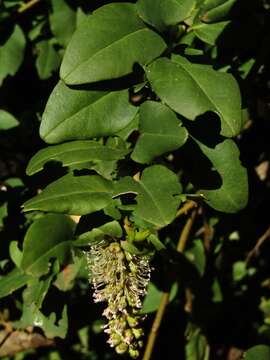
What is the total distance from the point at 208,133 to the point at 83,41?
28 centimetres

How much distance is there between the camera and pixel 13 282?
4.96ft

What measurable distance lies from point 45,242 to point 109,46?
381mm

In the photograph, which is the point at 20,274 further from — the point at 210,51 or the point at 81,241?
the point at 210,51

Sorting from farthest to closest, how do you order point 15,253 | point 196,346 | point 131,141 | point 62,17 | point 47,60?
point 196,346 < point 47,60 < point 62,17 < point 15,253 < point 131,141

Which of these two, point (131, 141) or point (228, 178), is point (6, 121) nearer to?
point (131, 141)

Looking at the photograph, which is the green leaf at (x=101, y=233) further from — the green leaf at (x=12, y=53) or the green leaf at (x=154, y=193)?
the green leaf at (x=12, y=53)

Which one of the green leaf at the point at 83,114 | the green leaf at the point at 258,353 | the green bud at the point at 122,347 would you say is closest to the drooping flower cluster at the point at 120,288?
the green bud at the point at 122,347

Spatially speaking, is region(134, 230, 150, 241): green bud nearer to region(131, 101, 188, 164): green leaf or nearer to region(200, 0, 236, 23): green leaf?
region(131, 101, 188, 164): green leaf

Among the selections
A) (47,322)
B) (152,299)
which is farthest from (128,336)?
(152,299)

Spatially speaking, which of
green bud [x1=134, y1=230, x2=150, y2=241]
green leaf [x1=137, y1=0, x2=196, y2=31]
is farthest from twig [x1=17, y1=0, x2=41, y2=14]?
green bud [x1=134, y1=230, x2=150, y2=241]

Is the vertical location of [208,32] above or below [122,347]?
above

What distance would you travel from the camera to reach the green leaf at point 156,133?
1.14 meters

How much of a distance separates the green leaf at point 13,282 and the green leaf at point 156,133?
48cm

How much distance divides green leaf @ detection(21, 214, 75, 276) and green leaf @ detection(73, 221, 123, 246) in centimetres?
9
